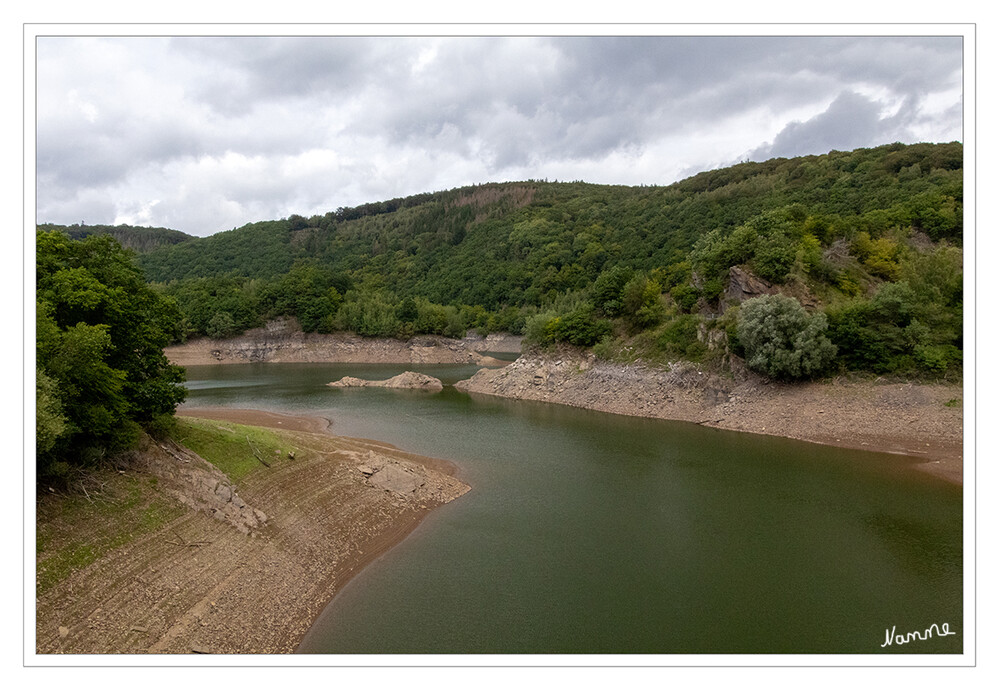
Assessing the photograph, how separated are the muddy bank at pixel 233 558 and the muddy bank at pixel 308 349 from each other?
57.6 metres

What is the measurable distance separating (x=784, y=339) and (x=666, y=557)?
2214cm

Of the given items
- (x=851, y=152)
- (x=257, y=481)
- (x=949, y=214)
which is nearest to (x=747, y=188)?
(x=851, y=152)

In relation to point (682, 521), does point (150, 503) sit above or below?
above

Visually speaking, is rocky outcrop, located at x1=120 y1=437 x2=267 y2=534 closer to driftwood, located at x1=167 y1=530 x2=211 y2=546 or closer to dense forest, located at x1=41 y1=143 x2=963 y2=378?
driftwood, located at x1=167 y1=530 x2=211 y2=546

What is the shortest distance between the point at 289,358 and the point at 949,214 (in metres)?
78.7

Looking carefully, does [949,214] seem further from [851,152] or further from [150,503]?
[150,503]

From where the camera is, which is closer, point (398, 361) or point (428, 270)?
point (398, 361)

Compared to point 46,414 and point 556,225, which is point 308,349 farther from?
point 46,414

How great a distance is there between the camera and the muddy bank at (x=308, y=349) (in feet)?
266

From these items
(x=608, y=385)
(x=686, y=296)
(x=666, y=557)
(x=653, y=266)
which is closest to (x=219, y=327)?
(x=608, y=385)

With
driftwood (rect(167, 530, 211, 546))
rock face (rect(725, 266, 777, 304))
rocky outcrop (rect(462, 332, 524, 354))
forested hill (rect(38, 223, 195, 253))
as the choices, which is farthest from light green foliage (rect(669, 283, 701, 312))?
forested hill (rect(38, 223, 195, 253))

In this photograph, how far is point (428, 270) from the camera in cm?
13638

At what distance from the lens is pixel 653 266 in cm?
8238

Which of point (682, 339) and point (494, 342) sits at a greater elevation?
point (682, 339)
